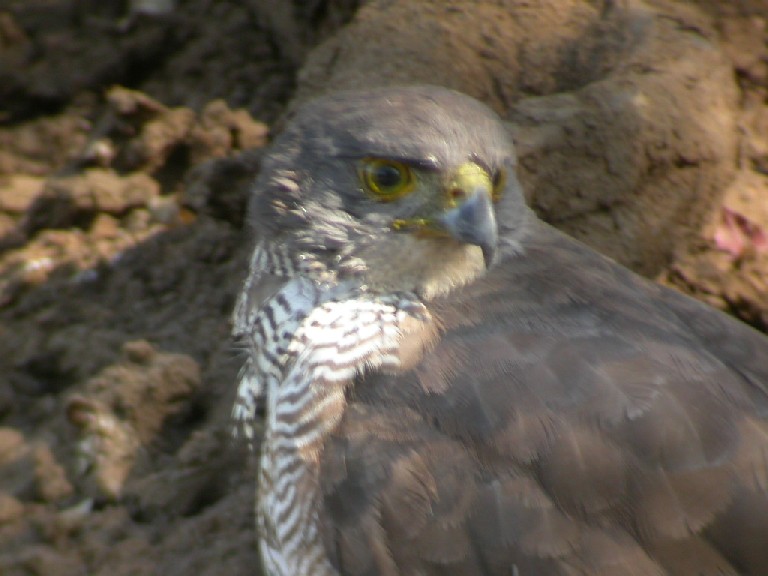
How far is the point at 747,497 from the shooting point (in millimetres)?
2809

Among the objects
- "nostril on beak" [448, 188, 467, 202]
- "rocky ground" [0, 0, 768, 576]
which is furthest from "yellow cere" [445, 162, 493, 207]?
"rocky ground" [0, 0, 768, 576]

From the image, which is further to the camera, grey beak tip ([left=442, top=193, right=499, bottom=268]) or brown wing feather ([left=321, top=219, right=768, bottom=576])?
grey beak tip ([left=442, top=193, right=499, bottom=268])

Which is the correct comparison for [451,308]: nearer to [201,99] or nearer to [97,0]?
[201,99]

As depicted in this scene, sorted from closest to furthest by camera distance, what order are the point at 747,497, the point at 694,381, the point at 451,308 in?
the point at 747,497, the point at 694,381, the point at 451,308

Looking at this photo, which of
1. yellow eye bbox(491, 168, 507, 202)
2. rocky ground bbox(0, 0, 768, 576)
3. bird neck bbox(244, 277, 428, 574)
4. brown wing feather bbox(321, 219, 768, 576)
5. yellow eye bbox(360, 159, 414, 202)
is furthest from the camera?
rocky ground bbox(0, 0, 768, 576)

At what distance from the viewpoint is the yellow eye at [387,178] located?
3.23 meters

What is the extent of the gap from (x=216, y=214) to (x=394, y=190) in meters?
1.98

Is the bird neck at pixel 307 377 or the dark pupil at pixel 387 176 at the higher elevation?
the dark pupil at pixel 387 176

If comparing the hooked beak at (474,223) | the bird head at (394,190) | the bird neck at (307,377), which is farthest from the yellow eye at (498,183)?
the bird neck at (307,377)

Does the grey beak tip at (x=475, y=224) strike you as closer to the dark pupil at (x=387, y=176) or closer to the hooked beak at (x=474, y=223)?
the hooked beak at (x=474, y=223)

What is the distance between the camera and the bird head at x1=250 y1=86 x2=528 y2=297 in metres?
3.20

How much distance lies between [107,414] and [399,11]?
2.19 metres

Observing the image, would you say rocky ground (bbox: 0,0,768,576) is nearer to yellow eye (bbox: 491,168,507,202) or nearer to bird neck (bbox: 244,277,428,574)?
bird neck (bbox: 244,277,428,574)

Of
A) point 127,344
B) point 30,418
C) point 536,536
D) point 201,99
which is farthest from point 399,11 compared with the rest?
point 536,536
